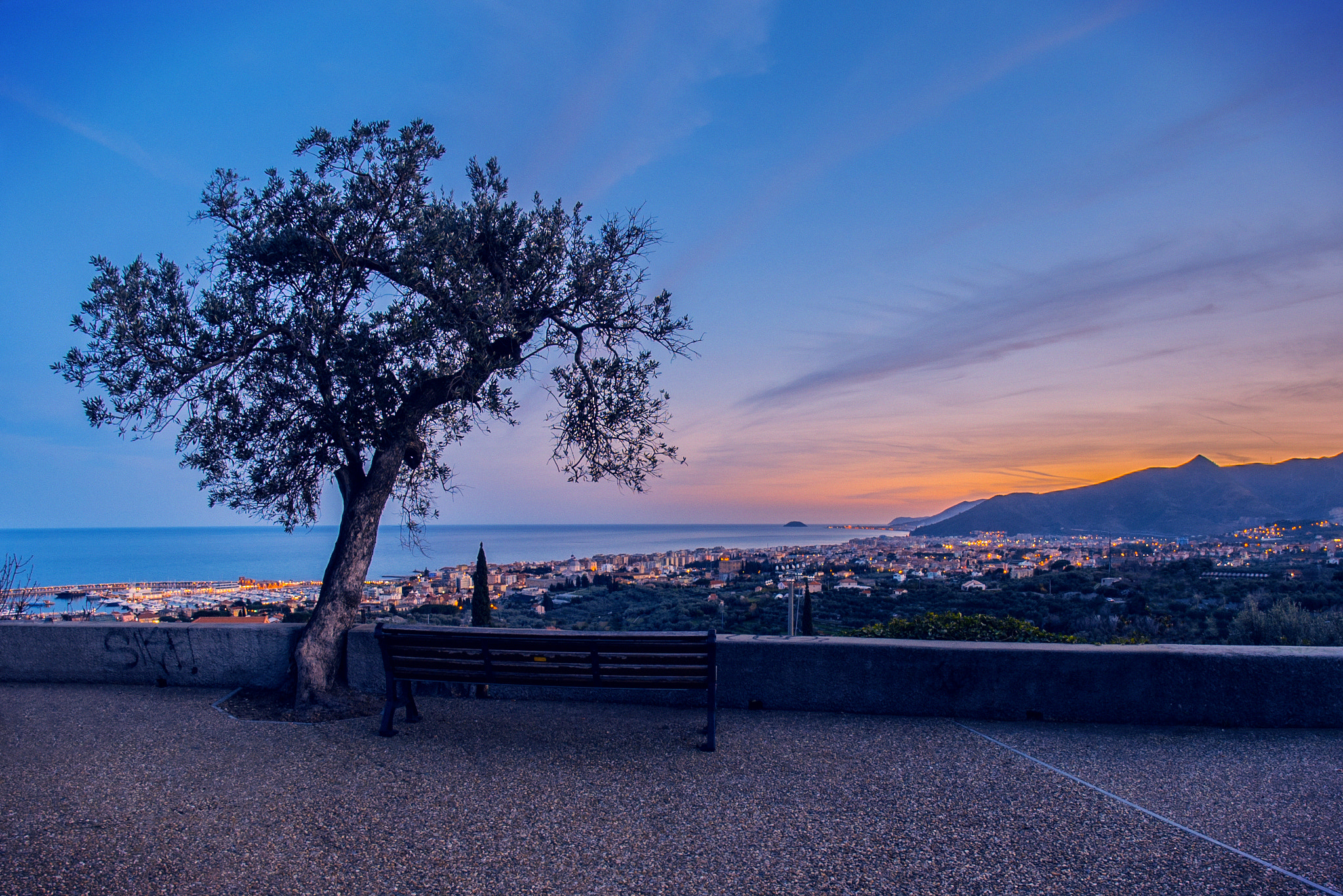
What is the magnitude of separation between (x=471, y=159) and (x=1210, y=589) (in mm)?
16371

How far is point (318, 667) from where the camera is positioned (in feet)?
18.5

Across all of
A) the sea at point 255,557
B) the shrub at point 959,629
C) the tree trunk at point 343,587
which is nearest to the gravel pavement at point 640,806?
the tree trunk at point 343,587

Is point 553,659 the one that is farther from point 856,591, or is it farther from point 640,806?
point 856,591

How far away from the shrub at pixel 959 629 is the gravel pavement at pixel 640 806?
9.22 feet

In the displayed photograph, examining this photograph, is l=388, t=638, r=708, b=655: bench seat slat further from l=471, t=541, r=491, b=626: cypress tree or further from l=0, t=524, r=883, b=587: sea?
l=0, t=524, r=883, b=587: sea

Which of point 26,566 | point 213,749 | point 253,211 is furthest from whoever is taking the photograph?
point 26,566

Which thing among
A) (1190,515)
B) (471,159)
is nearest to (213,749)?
(471,159)

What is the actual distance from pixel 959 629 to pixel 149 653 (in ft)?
28.4

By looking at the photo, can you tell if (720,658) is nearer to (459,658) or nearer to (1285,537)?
(459,658)

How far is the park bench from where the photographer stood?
456 centimetres

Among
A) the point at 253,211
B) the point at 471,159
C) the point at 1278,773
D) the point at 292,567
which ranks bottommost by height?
the point at 292,567

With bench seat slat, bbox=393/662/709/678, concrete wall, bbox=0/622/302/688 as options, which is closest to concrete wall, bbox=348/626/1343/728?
bench seat slat, bbox=393/662/709/678

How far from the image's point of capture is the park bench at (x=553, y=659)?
4.56 m

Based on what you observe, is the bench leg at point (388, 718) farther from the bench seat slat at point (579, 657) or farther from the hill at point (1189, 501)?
the hill at point (1189, 501)
